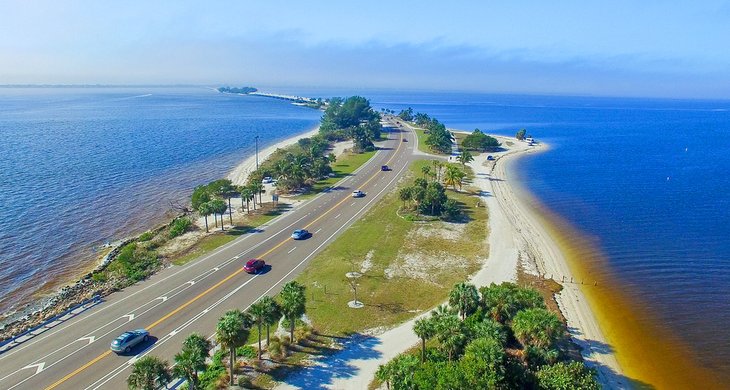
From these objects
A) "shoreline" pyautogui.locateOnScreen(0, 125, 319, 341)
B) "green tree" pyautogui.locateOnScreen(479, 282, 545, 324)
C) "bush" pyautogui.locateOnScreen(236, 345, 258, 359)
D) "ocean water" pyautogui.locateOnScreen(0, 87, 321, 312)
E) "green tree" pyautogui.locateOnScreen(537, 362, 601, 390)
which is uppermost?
"green tree" pyautogui.locateOnScreen(479, 282, 545, 324)

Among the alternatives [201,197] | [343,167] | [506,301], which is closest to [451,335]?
[506,301]

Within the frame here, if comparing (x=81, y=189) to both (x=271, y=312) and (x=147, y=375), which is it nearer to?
(x=271, y=312)

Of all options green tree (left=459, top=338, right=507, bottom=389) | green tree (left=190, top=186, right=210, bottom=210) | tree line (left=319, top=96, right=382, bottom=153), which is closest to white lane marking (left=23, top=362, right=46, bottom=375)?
green tree (left=459, top=338, right=507, bottom=389)

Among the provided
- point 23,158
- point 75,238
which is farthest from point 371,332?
point 23,158

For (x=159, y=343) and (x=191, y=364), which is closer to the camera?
(x=191, y=364)

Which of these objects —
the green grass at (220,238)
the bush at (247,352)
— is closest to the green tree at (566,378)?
the bush at (247,352)

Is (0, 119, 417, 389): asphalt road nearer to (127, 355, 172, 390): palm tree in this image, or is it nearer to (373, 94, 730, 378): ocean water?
(127, 355, 172, 390): palm tree
